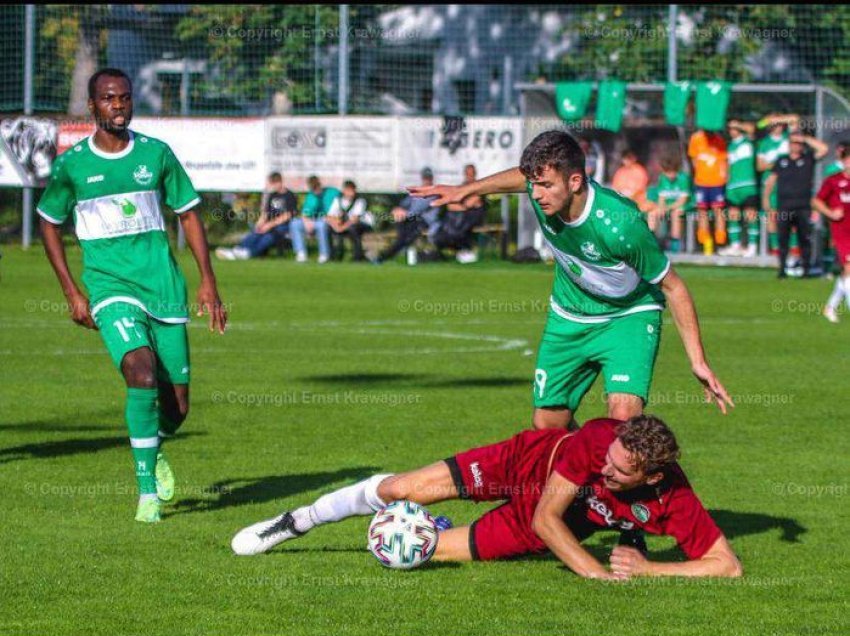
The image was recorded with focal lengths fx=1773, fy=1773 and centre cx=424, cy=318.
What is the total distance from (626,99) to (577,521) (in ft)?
86.0

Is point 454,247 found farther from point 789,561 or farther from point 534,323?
point 789,561

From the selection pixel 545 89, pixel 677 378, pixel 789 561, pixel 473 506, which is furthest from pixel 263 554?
pixel 545 89

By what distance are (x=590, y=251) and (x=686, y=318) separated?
58 cm

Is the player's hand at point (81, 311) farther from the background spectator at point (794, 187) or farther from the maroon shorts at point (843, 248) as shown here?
the background spectator at point (794, 187)

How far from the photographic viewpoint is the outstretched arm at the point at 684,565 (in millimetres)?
7922

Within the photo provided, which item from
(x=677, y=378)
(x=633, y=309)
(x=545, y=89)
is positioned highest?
(x=545, y=89)

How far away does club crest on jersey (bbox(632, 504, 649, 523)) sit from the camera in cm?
796

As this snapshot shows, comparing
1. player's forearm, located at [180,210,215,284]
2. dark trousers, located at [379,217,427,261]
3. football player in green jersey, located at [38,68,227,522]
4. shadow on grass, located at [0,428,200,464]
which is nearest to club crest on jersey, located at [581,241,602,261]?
football player in green jersey, located at [38,68,227,522]

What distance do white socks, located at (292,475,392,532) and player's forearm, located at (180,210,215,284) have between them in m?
1.97

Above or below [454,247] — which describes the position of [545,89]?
above

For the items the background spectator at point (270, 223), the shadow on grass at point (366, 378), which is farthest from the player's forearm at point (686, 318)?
the background spectator at point (270, 223)

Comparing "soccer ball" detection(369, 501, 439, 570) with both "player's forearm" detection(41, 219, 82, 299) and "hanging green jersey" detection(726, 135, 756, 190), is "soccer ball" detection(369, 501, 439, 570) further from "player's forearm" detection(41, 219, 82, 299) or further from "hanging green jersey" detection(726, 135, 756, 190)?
"hanging green jersey" detection(726, 135, 756, 190)

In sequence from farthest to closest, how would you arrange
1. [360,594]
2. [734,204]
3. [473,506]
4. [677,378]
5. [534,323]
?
[734,204] < [534,323] < [677,378] < [473,506] < [360,594]

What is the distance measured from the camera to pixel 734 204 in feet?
104
